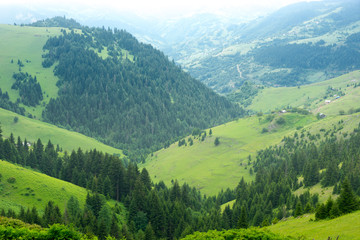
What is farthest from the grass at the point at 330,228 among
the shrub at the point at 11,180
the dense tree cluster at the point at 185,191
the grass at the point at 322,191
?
the shrub at the point at 11,180

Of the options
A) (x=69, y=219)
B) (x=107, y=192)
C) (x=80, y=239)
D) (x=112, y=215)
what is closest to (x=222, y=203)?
(x=107, y=192)

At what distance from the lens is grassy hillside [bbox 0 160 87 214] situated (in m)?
104

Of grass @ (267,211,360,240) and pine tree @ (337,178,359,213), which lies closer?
grass @ (267,211,360,240)

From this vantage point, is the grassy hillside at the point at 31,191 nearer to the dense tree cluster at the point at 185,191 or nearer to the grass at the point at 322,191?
the dense tree cluster at the point at 185,191

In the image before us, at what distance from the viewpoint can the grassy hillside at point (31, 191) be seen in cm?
10430

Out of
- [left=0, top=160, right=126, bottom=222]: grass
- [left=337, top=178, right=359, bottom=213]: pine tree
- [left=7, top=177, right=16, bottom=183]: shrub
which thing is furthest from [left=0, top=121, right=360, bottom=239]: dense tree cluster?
[left=7, top=177, right=16, bottom=183]: shrub

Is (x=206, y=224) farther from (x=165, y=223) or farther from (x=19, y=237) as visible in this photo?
(x=19, y=237)

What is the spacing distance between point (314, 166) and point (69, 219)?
93359 mm

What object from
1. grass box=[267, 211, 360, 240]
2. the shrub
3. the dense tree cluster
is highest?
the shrub

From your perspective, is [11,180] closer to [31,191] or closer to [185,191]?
[31,191]

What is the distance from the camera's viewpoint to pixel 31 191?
110000 mm

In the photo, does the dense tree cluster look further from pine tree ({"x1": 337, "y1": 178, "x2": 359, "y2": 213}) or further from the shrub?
the shrub

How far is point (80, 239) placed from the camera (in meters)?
62.2

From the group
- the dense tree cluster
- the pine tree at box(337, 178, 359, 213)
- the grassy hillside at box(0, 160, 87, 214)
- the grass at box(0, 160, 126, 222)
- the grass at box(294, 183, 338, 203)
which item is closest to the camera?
the pine tree at box(337, 178, 359, 213)
